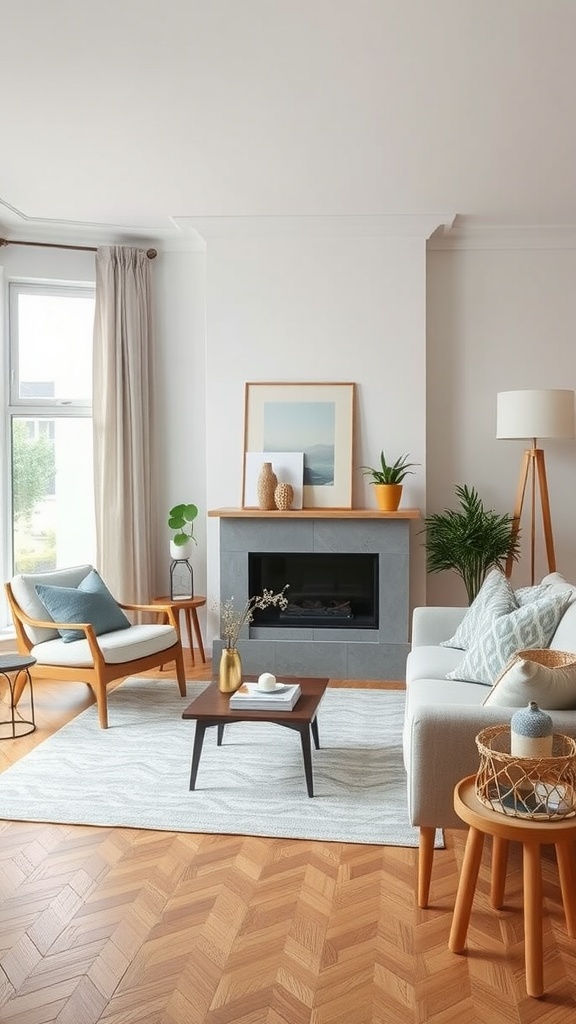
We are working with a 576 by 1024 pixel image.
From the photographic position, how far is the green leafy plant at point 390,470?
18.7 ft

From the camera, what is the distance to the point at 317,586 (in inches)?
237

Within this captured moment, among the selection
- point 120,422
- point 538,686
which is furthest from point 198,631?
point 538,686

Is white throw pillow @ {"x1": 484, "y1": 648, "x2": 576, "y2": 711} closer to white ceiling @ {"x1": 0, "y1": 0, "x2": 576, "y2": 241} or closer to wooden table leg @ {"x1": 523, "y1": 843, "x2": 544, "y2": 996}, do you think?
wooden table leg @ {"x1": 523, "y1": 843, "x2": 544, "y2": 996}

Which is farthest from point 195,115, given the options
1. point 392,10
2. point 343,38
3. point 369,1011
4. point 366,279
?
point 369,1011

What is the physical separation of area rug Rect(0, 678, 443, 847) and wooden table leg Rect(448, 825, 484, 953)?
75cm

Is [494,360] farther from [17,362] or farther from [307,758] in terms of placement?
[307,758]

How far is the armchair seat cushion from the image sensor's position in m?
Result: 4.68

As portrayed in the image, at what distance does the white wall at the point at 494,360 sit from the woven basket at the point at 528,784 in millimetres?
3881

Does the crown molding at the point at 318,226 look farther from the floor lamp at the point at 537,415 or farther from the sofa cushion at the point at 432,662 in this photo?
the sofa cushion at the point at 432,662

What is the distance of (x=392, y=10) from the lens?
3088mm

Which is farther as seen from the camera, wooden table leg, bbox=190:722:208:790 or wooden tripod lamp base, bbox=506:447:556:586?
wooden tripod lamp base, bbox=506:447:556:586

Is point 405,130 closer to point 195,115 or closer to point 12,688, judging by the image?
point 195,115

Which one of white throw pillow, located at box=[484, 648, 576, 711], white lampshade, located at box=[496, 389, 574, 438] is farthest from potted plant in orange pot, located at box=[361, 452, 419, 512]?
white throw pillow, located at box=[484, 648, 576, 711]

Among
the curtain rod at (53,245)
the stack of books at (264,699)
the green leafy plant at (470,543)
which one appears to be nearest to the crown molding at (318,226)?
the curtain rod at (53,245)
